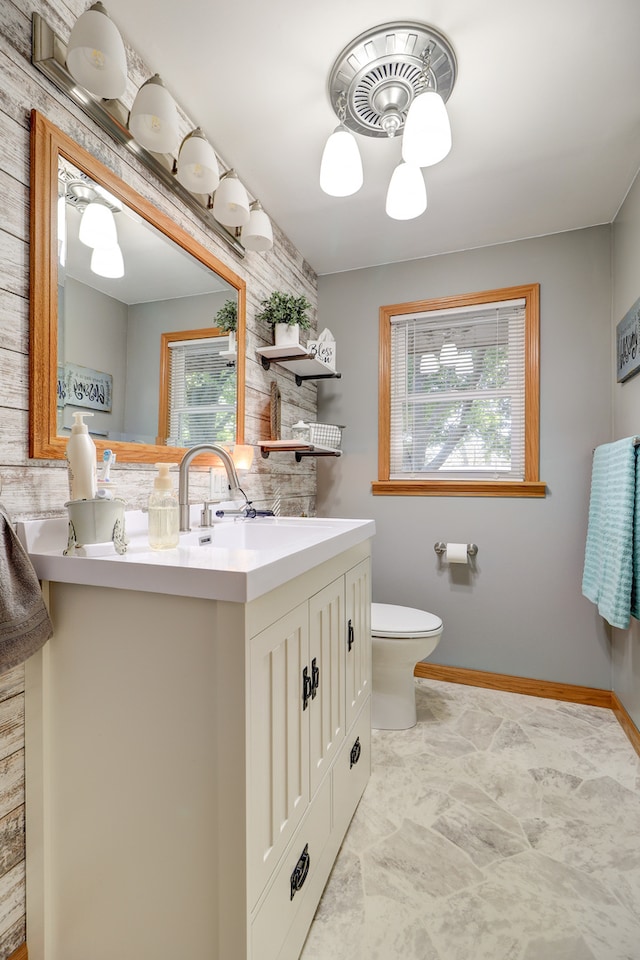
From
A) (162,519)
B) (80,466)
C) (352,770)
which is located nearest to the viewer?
(80,466)

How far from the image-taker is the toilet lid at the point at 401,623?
1.98 meters

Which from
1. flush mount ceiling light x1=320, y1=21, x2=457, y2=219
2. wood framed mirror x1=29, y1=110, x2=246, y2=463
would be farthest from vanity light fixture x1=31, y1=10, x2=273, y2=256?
flush mount ceiling light x1=320, y1=21, x2=457, y2=219

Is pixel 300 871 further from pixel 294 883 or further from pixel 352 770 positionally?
pixel 352 770

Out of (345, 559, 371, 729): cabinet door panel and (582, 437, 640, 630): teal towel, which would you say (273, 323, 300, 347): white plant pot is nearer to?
(345, 559, 371, 729): cabinet door panel

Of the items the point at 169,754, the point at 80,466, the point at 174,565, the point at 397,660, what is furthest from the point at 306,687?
the point at 397,660

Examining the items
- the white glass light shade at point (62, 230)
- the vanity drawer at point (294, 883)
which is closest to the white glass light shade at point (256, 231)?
the white glass light shade at point (62, 230)

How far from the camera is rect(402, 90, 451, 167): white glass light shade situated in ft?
4.47

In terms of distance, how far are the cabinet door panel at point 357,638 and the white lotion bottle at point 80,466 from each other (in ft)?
2.59

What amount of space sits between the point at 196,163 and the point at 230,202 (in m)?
0.19

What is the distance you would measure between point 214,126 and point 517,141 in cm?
113

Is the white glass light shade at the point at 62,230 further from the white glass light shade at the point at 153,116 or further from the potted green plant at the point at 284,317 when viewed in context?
the potted green plant at the point at 284,317

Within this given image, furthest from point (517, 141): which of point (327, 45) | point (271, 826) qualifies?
point (271, 826)

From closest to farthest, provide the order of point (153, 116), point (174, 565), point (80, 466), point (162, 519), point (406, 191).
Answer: point (174, 565)
point (80, 466)
point (162, 519)
point (153, 116)
point (406, 191)

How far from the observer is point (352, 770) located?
1.51 meters
